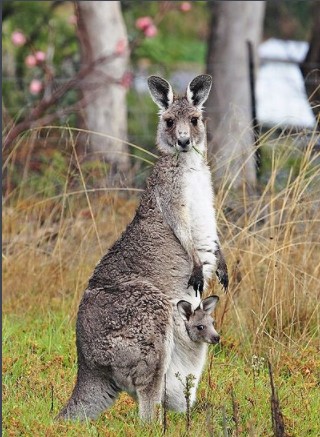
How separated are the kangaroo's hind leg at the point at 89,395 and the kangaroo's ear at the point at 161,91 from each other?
5.15 ft

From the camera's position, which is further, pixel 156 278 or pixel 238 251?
pixel 238 251

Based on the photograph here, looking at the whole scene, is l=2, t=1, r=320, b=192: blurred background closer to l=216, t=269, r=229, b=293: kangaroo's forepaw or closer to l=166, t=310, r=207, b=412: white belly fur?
l=216, t=269, r=229, b=293: kangaroo's forepaw

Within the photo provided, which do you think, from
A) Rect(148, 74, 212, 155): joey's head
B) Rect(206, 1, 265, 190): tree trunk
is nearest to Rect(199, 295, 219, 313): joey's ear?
Rect(148, 74, 212, 155): joey's head

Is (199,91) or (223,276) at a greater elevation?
(199,91)

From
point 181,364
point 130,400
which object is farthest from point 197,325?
point 130,400

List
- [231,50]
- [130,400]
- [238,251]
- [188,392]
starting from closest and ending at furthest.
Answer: [188,392], [130,400], [238,251], [231,50]

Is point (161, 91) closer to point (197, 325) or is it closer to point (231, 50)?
point (197, 325)

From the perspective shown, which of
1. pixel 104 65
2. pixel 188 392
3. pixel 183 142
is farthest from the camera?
pixel 104 65

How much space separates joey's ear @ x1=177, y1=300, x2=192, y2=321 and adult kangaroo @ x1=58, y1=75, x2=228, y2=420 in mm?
48

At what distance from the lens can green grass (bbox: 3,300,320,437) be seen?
229 inches

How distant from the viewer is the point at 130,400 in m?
6.39

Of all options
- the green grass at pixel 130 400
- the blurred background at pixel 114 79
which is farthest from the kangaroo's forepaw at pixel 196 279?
the blurred background at pixel 114 79

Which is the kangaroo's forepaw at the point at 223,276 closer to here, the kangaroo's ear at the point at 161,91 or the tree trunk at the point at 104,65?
the kangaroo's ear at the point at 161,91

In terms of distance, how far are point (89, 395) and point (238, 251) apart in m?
2.12
